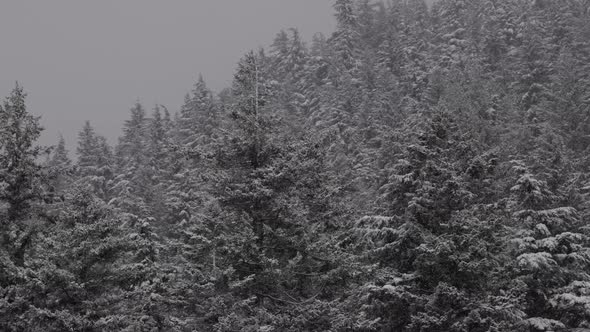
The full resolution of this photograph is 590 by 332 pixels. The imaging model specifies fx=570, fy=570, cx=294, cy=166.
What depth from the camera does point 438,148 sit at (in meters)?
18.7

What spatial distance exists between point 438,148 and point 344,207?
3650 millimetres

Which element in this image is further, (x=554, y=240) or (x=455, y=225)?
(x=554, y=240)

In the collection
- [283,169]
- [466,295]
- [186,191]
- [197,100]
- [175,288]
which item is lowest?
[466,295]

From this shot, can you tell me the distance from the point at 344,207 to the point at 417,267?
9.74 feet

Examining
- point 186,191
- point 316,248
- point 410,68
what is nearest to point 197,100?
point 186,191

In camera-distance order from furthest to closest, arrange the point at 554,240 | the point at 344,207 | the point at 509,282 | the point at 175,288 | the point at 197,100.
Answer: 1. the point at 197,100
2. the point at 554,240
3. the point at 344,207
4. the point at 509,282
5. the point at 175,288

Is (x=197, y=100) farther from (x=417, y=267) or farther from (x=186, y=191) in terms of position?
(x=417, y=267)

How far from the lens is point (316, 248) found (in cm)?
1630

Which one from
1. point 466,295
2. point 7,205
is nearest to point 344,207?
point 466,295

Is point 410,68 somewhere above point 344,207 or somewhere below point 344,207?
above

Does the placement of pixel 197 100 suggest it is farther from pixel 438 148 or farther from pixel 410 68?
pixel 438 148

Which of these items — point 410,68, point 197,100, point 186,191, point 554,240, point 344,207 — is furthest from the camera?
point 410,68

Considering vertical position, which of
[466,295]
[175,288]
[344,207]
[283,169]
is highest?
[283,169]

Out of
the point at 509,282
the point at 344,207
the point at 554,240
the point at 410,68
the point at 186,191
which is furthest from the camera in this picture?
the point at 410,68
